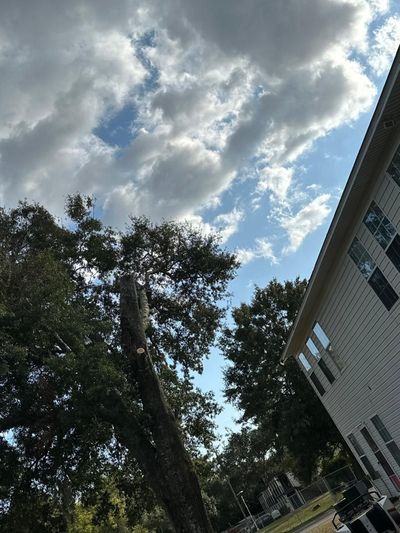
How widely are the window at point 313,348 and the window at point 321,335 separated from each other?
0.91 metres

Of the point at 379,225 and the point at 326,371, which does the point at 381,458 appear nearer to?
the point at 326,371

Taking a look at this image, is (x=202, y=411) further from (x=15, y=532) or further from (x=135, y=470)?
(x=15, y=532)

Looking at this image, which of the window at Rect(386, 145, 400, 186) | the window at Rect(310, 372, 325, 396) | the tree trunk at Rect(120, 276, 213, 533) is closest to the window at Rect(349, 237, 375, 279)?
the window at Rect(386, 145, 400, 186)

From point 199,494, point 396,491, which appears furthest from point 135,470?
point 396,491

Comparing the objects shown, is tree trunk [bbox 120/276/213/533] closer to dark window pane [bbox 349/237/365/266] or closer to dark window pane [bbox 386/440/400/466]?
dark window pane [bbox 349/237/365/266]

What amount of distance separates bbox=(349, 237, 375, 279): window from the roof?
0.38 metres

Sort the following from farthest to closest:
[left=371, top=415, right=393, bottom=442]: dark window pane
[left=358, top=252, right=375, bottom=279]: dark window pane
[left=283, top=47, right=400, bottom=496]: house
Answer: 1. [left=371, top=415, right=393, bottom=442]: dark window pane
2. [left=358, top=252, right=375, bottom=279]: dark window pane
3. [left=283, top=47, right=400, bottom=496]: house

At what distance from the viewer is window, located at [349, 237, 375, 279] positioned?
1145 centimetres

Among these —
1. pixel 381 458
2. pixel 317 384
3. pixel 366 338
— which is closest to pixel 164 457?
pixel 366 338

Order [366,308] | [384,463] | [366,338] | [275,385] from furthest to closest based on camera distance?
[275,385] < [384,463] < [366,338] < [366,308]

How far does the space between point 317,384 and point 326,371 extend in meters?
2.22

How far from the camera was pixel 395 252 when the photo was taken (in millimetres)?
10344

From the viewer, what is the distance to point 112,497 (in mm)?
14188

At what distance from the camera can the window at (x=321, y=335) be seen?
51.0 ft
